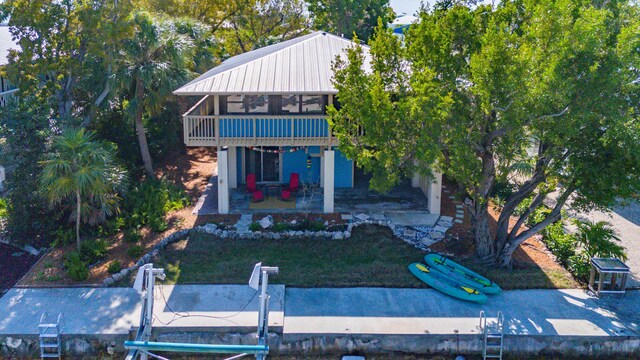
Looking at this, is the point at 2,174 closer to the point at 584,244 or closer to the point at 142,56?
the point at 142,56

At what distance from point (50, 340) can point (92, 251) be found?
4261 mm

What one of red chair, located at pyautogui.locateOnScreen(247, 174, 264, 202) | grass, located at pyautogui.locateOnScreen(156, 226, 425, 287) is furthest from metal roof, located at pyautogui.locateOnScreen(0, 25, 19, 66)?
grass, located at pyautogui.locateOnScreen(156, 226, 425, 287)

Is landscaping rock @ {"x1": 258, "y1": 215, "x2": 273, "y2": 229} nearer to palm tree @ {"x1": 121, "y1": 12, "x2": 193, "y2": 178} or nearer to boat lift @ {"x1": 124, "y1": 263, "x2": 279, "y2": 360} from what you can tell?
boat lift @ {"x1": 124, "y1": 263, "x2": 279, "y2": 360}

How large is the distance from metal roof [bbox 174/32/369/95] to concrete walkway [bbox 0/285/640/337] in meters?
6.65

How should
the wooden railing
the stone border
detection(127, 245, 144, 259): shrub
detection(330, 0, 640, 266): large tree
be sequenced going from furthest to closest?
the wooden railing
the stone border
detection(127, 245, 144, 259): shrub
detection(330, 0, 640, 266): large tree

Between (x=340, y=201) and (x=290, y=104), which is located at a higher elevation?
(x=290, y=104)

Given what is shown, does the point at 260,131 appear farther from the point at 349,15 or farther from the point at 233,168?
the point at 349,15

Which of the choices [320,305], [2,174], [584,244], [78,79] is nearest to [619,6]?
[584,244]

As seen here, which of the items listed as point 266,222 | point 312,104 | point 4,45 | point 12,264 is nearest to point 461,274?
point 266,222

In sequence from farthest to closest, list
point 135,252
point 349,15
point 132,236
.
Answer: point 349,15
point 132,236
point 135,252

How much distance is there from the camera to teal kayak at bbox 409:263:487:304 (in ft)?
48.7

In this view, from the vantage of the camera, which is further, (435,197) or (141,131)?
(141,131)

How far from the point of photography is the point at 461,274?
15.9 meters

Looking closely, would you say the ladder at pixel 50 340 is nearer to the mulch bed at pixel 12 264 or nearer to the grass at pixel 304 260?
the grass at pixel 304 260
